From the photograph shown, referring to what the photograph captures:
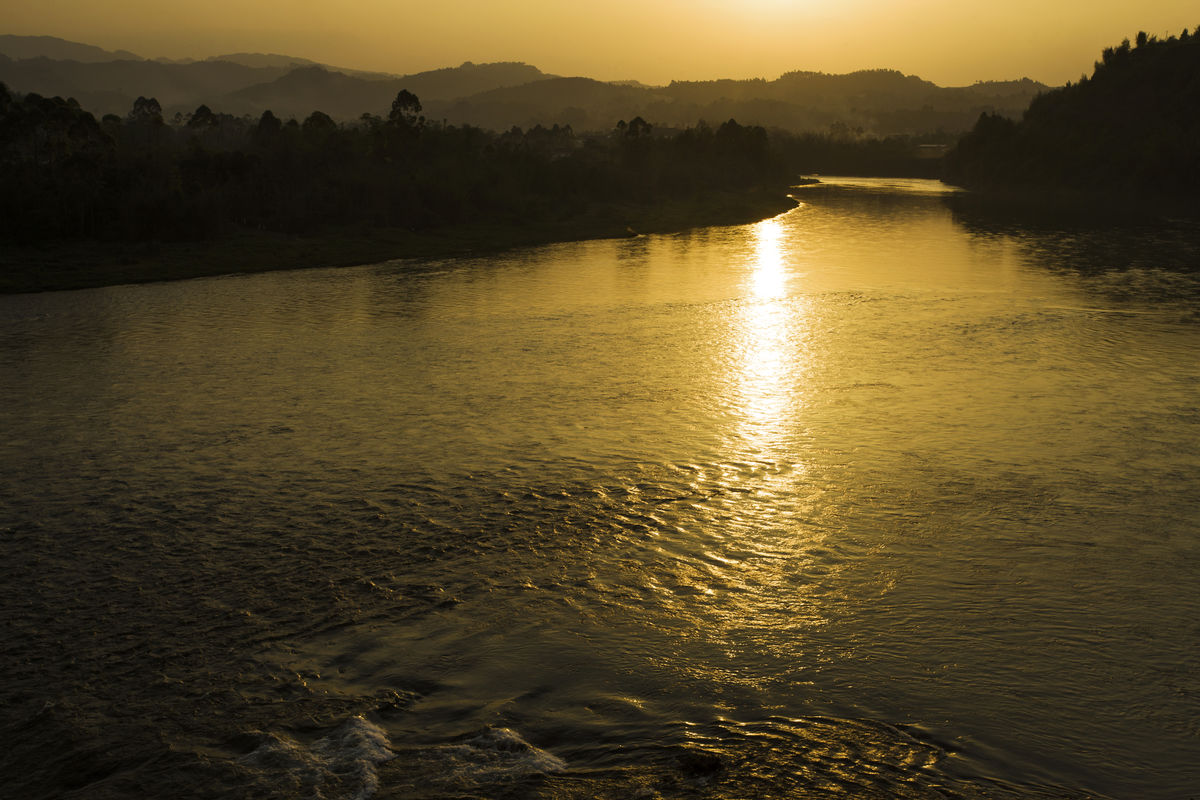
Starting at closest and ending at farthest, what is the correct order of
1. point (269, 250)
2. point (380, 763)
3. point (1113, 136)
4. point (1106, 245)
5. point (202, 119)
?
1. point (380, 763)
2. point (269, 250)
3. point (1106, 245)
4. point (202, 119)
5. point (1113, 136)

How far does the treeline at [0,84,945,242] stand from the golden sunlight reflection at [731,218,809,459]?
24711 mm

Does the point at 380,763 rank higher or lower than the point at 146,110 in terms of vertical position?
lower

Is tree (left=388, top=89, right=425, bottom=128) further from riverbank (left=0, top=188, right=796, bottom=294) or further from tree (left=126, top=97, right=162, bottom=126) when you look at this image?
tree (left=126, top=97, right=162, bottom=126)

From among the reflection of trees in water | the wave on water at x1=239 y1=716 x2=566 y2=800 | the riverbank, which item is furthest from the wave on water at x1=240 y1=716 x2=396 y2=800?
→ the riverbank

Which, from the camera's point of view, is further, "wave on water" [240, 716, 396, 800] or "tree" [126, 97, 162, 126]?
"tree" [126, 97, 162, 126]

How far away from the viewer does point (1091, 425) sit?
16.4 meters

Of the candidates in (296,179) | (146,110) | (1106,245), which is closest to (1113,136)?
(1106,245)

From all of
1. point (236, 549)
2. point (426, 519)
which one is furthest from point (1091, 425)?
point (236, 549)

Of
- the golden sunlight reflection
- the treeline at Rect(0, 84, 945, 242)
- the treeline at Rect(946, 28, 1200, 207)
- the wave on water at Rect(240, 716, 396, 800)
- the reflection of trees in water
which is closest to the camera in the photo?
the wave on water at Rect(240, 716, 396, 800)

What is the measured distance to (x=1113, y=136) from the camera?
90312 millimetres

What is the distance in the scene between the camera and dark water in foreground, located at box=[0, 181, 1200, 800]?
24.6ft

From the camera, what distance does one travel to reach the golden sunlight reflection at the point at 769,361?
16234mm

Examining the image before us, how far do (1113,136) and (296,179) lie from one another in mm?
75648

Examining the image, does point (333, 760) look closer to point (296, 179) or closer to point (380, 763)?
point (380, 763)
